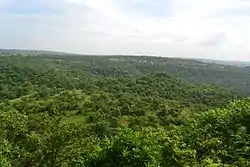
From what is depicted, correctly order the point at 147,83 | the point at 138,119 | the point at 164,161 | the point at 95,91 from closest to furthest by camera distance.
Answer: the point at 164,161, the point at 138,119, the point at 95,91, the point at 147,83

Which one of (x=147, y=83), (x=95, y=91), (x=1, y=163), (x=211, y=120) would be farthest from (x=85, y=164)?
(x=147, y=83)

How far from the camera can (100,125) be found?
66250 mm

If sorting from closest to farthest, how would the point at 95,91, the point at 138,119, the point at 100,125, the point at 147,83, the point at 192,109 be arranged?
1. the point at 100,125
2. the point at 138,119
3. the point at 192,109
4. the point at 95,91
5. the point at 147,83

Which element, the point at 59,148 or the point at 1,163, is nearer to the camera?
the point at 1,163

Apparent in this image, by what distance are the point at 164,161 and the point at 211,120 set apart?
8.83m

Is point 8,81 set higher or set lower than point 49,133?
lower

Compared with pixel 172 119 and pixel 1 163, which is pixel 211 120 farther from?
pixel 172 119

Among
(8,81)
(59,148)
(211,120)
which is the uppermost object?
(211,120)

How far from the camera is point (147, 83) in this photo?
116m

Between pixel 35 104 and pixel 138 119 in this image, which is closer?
pixel 138 119

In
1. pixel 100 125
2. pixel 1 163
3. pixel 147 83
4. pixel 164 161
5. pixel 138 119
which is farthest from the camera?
pixel 147 83

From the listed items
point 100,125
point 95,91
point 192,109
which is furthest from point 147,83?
point 100,125

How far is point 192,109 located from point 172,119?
9832 millimetres

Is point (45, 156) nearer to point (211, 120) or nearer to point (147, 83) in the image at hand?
point (211, 120)
